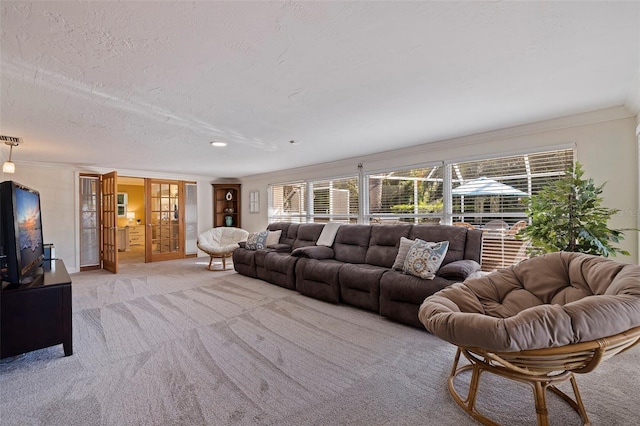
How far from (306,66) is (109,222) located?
230 inches

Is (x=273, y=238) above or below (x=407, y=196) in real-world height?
below

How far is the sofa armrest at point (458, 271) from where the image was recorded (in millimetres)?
2865

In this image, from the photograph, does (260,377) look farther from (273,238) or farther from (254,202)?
(254,202)

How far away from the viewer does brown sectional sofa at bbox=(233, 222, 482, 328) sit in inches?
118

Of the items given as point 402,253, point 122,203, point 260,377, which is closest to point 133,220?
point 122,203

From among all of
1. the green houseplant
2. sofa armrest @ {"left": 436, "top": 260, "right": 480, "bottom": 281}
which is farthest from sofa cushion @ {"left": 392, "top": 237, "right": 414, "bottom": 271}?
the green houseplant

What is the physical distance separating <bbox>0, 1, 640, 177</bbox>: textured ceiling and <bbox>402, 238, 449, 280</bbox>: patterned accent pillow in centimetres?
135

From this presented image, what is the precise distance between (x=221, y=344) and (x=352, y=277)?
1622mm

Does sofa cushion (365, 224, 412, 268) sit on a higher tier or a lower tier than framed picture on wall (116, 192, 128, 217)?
lower

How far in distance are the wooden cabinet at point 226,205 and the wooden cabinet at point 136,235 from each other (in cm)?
340

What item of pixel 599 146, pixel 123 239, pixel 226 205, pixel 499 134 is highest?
pixel 499 134

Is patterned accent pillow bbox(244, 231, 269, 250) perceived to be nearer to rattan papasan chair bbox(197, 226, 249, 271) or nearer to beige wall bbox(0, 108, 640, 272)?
rattan papasan chair bbox(197, 226, 249, 271)

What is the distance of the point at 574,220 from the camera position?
2479 mm

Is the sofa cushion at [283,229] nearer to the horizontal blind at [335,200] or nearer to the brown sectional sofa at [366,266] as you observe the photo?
the brown sectional sofa at [366,266]
